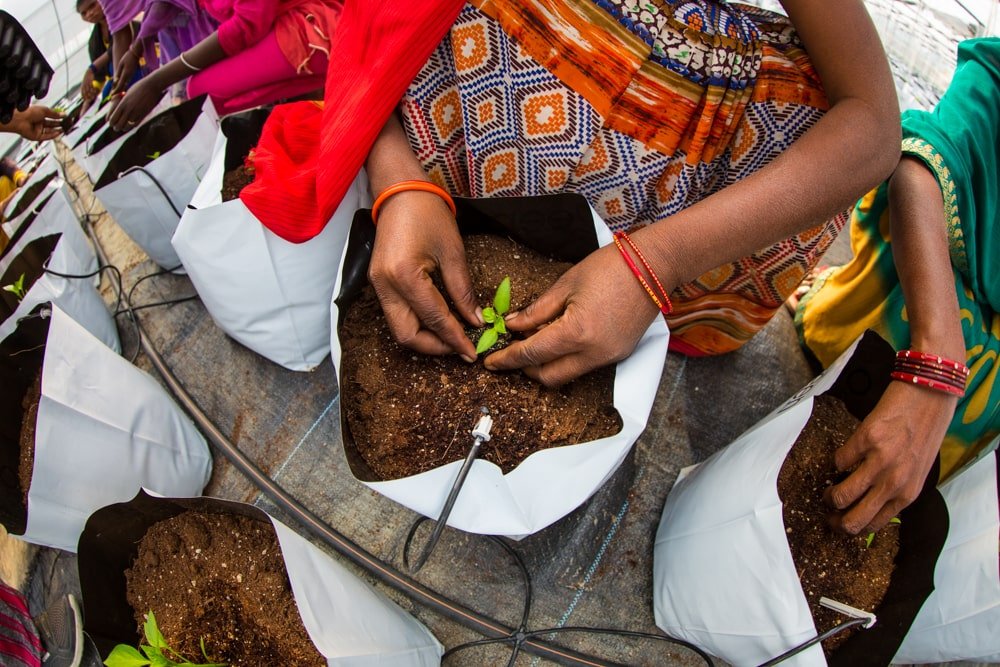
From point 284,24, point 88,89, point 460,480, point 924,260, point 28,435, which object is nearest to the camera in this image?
point 460,480

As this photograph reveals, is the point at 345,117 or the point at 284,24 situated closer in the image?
the point at 345,117

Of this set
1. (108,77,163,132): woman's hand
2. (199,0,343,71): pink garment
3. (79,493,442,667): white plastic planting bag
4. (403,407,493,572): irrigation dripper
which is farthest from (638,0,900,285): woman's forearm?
(108,77,163,132): woman's hand

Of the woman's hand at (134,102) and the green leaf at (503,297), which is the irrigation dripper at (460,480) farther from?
the woman's hand at (134,102)

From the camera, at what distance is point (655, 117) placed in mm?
793

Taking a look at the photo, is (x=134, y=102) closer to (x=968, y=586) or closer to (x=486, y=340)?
(x=486, y=340)

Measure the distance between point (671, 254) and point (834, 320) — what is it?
0.70 meters

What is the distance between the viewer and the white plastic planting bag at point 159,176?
124 cm

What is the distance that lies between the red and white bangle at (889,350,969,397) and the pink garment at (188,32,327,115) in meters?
1.46

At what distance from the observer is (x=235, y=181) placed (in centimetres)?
117

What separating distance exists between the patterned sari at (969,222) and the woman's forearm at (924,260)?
1.6 inches

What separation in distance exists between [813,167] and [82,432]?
1130 mm

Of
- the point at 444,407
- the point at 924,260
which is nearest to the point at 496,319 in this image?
the point at 444,407

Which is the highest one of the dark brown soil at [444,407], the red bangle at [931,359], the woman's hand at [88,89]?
the woman's hand at [88,89]

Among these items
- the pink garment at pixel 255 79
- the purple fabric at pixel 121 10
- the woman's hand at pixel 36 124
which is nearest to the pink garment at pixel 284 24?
the pink garment at pixel 255 79
